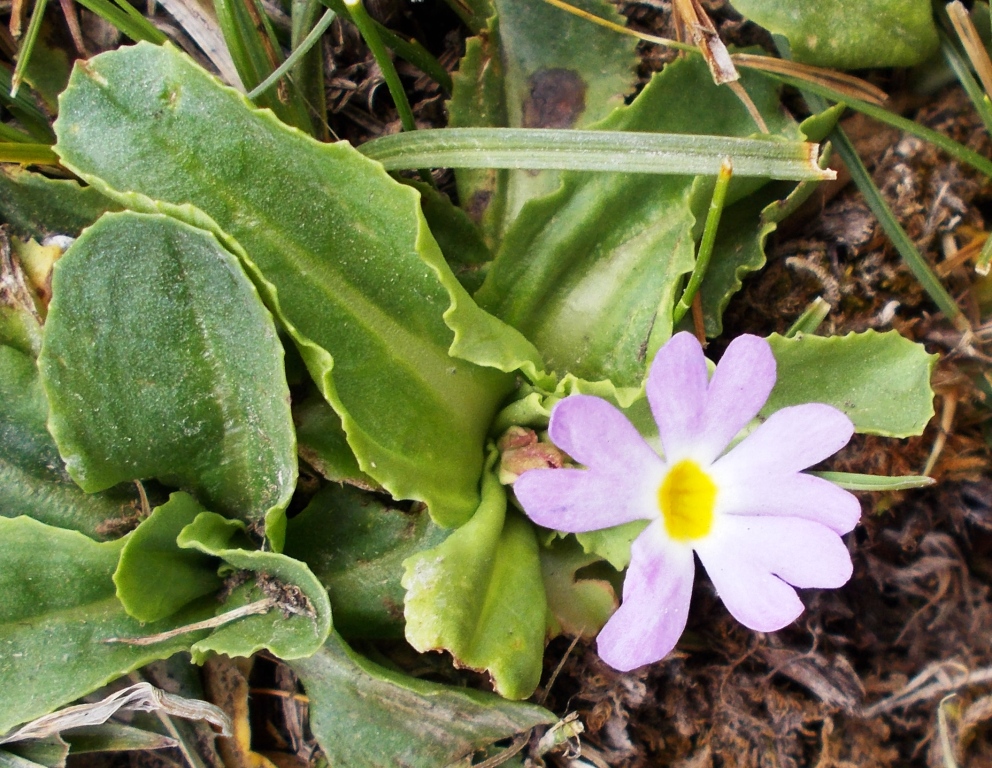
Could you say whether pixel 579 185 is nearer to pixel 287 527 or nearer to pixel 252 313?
pixel 252 313

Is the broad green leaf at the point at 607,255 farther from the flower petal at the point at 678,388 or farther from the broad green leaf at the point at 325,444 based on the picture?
A: the broad green leaf at the point at 325,444

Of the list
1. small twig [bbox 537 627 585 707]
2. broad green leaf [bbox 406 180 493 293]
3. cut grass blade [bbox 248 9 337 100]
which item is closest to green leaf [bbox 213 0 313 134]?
cut grass blade [bbox 248 9 337 100]

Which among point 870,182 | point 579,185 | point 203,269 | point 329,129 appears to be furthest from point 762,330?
point 203,269

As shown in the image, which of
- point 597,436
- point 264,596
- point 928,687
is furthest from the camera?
point 928,687

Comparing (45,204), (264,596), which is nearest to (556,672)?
(264,596)

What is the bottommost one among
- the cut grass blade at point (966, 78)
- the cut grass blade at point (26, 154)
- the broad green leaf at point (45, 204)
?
the broad green leaf at point (45, 204)

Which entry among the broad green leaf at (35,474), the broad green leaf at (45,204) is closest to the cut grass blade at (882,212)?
the broad green leaf at (45,204)

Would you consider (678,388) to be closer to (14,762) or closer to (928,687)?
(928,687)
